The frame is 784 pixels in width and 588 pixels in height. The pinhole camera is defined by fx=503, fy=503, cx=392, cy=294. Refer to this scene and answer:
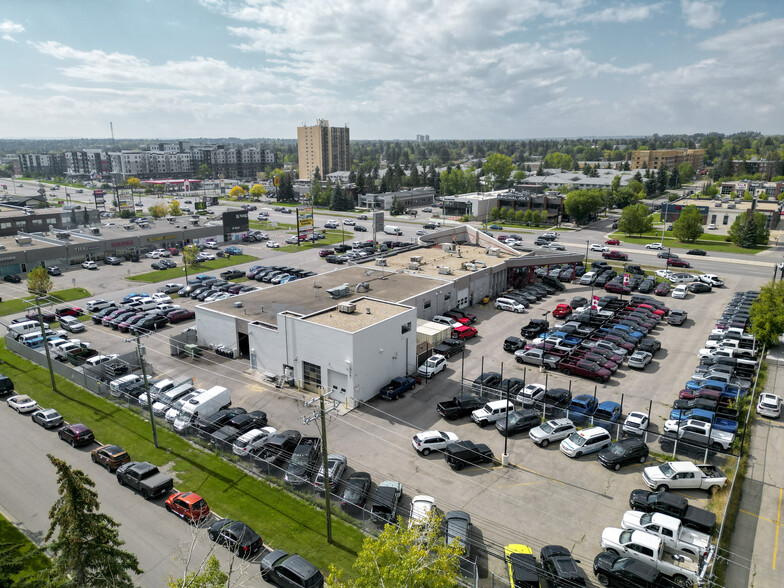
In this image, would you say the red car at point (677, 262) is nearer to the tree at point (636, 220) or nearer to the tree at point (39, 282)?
the tree at point (636, 220)

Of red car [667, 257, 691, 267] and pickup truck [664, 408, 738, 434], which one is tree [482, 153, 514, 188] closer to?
red car [667, 257, 691, 267]

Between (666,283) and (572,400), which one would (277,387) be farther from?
(666,283)

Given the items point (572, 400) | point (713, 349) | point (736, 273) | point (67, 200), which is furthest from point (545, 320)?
point (67, 200)

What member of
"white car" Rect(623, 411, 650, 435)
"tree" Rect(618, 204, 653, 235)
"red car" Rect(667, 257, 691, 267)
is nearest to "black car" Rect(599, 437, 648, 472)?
"white car" Rect(623, 411, 650, 435)

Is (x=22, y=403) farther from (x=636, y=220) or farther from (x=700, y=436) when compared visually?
(x=636, y=220)

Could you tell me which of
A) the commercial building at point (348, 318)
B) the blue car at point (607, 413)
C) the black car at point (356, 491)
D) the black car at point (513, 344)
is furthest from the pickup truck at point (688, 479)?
the black car at point (513, 344)

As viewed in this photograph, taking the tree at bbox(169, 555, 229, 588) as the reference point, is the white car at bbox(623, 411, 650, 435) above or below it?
below

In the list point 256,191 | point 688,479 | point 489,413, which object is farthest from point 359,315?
point 256,191
